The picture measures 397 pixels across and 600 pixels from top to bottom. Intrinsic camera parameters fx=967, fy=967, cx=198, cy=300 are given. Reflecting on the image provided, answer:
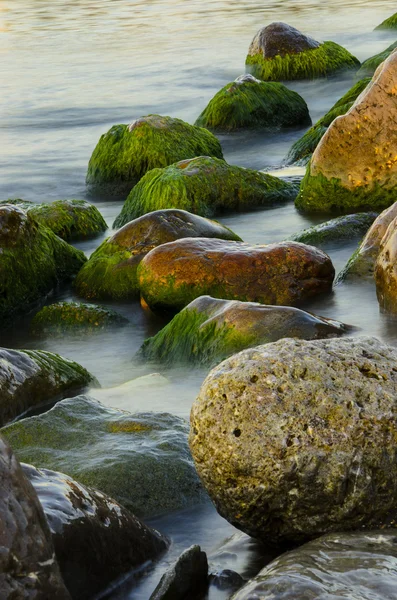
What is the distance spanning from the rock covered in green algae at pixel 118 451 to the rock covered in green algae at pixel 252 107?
34.2 feet

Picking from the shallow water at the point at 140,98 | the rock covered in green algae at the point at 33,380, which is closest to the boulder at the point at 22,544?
the shallow water at the point at 140,98

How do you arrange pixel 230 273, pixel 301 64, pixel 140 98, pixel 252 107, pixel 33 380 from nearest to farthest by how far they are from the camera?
1. pixel 33 380
2. pixel 230 273
3. pixel 252 107
4. pixel 301 64
5. pixel 140 98

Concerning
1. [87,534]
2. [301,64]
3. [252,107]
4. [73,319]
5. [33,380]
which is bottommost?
[73,319]

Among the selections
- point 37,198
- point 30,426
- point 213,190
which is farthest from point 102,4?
point 30,426

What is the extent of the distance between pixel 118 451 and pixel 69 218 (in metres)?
5.79

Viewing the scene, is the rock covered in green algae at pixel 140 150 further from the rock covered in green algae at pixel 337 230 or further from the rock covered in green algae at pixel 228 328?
the rock covered in green algae at pixel 228 328

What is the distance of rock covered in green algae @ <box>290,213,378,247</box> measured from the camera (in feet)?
28.5

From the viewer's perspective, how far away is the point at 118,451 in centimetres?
442

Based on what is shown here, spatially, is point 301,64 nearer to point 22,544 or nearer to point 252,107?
point 252,107

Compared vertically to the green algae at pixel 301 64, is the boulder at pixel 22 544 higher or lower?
higher

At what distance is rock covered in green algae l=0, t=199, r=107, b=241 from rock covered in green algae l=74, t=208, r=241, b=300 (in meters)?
1.64

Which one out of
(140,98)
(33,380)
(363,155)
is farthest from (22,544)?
(140,98)

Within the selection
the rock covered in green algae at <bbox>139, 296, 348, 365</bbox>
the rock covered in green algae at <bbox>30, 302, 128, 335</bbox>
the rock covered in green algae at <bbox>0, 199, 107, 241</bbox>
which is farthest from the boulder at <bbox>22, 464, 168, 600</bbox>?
the rock covered in green algae at <bbox>0, 199, 107, 241</bbox>

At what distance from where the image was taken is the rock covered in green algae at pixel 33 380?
5359 mm
